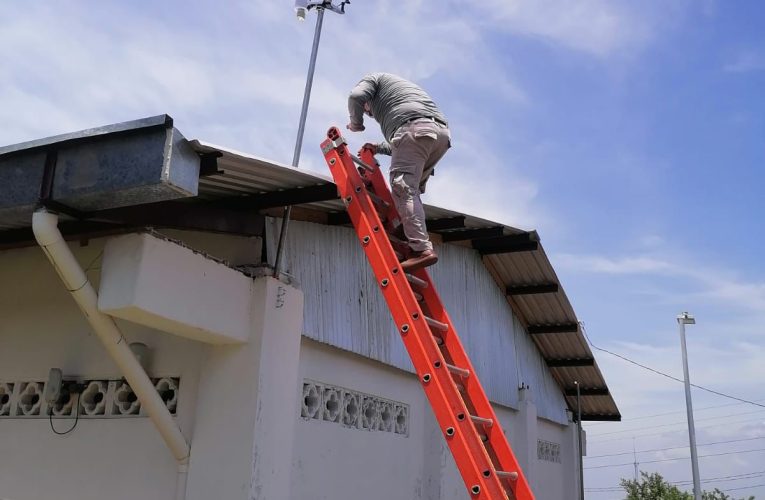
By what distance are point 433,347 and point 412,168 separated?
1512 millimetres

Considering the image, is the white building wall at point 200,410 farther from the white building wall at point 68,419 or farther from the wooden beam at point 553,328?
the wooden beam at point 553,328

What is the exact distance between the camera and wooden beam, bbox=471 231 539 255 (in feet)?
33.4

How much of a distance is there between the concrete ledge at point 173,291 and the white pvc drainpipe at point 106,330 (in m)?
0.13

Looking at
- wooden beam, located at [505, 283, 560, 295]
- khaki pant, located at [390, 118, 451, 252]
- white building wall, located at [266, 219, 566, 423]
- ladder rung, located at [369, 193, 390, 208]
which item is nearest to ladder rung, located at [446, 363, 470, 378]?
khaki pant, located at [390, 118, 451, 252]

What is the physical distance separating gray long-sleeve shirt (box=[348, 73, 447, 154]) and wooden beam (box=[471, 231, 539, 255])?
14.7 feet

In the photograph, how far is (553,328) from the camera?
13422mm

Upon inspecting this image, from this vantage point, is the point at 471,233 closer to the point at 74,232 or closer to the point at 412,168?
the point at 412,168

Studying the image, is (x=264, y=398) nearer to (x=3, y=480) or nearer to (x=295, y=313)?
(x=295, y=313)

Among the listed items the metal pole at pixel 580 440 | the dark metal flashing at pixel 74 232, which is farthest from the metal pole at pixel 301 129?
the metal pole at pixel 580 440

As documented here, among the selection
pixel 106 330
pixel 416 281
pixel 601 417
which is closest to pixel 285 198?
pixel 416 281

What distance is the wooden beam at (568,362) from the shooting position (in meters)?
14.5

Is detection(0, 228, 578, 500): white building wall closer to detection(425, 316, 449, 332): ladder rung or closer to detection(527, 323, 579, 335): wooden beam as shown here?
detection(425, 316, 449, 332): ladder rung

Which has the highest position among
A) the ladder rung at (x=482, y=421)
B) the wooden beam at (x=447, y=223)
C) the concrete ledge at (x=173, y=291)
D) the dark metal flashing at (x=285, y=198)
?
the wooden beam at (x=447, y=223)

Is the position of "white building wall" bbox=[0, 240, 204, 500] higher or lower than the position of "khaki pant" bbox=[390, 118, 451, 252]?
lower
